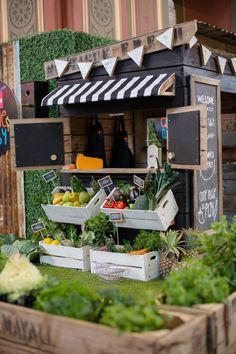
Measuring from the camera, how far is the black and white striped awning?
494cm

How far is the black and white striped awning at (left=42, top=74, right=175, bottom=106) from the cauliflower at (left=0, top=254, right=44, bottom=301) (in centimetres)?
256

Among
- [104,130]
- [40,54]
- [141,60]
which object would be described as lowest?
[104,130]

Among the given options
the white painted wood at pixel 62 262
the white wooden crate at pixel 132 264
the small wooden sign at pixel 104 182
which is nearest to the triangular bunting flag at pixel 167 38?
the small wooden sign at pixel 104 182

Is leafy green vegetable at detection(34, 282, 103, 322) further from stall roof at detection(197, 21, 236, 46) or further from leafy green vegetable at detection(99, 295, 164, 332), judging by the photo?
stall roof at detection(197, 21, 236, 46)

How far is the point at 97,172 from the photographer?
5.73 m

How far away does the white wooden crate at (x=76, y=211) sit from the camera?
5.46 m

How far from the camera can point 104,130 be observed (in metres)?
6.59

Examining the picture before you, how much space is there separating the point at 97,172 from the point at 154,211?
3.51ft

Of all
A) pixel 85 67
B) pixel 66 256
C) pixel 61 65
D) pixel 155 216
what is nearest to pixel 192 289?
pixel 155 216

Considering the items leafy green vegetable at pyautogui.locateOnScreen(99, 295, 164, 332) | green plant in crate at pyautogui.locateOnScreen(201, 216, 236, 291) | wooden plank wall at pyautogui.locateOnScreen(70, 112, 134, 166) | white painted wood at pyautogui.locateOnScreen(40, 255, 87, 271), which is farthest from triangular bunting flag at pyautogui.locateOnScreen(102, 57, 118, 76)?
leafy green vegetable at pyautogui.locateOnScreen(99, 295, 164, 332)

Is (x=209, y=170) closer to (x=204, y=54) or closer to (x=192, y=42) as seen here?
(x=204, y=54)

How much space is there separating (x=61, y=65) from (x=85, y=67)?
397 mm

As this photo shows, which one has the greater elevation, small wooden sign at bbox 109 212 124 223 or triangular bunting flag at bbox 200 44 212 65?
triangular bunting flag at bbox 200 44 212 65

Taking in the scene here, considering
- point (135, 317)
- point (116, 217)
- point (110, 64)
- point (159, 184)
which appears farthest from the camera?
point (110, 64)
